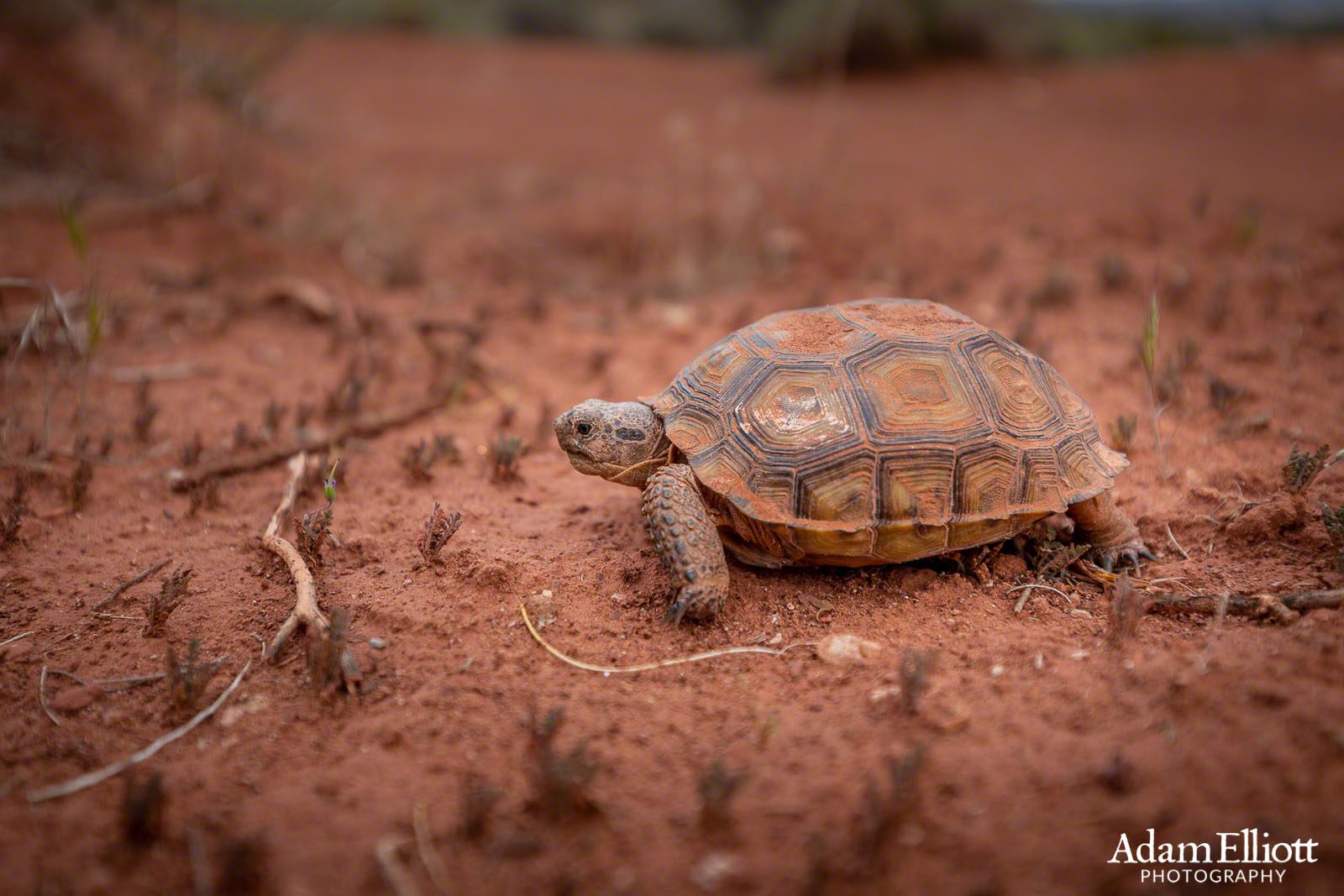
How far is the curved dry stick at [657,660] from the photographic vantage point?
273cm

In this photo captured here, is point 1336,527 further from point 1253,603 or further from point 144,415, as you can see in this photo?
point 144,415

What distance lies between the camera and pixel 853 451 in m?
3.00

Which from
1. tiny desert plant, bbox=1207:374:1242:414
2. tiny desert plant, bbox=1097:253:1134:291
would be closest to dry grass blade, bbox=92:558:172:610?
tiny desert plant, bbox=1207:374:1242:414

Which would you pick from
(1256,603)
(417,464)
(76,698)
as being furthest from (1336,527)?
(76,698)

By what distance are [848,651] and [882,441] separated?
2.67 ft

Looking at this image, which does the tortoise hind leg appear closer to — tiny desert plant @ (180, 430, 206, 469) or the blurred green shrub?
tiny desert plant @ (180, 430, 206, 469)

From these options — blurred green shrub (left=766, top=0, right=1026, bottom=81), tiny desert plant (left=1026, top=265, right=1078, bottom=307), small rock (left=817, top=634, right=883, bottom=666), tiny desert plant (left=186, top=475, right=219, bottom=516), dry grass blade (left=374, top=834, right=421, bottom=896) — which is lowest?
dry grass blade (left=374, top=834, right=421, bottom=896)

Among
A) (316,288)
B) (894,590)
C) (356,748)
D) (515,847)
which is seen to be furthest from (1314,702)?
(316,288)

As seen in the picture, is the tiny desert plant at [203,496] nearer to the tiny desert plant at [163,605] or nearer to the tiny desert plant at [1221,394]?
the tiny desert plant at [163,605]

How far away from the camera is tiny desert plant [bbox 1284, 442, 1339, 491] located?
3.22m

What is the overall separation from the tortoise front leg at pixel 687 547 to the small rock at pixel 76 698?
6.36 ft

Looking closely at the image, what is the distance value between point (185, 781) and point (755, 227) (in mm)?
7231

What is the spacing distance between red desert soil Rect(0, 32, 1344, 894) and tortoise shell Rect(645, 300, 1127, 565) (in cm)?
33

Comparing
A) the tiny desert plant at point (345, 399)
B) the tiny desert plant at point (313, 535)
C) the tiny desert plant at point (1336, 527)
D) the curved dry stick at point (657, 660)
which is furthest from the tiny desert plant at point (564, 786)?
the tiny desert plant at point (345, 399)
